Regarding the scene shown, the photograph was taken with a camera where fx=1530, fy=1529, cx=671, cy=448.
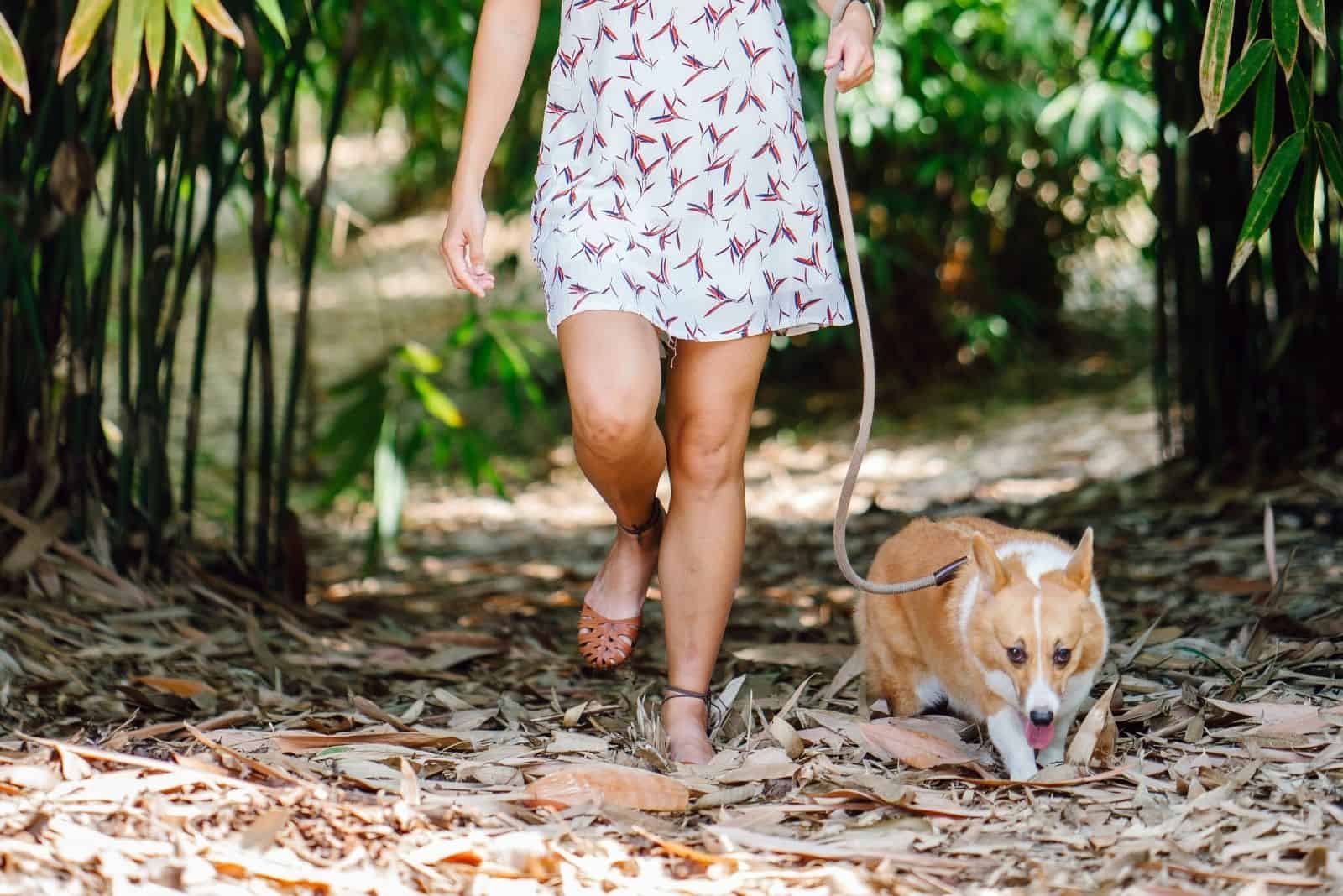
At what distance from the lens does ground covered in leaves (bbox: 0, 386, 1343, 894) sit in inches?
63.2

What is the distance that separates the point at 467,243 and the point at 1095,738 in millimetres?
1003

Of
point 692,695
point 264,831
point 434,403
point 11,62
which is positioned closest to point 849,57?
point 692,695

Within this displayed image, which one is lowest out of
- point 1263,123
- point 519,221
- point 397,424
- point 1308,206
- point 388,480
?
point 388,480

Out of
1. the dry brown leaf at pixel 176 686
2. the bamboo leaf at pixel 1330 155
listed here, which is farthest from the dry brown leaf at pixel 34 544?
the bamboo leaf at pixel 1330 155

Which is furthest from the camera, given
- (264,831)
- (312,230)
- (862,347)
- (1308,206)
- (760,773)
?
(312,230)

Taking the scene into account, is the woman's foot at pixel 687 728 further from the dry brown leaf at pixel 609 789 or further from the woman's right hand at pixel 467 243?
the woman's right hand at pixel 467 243

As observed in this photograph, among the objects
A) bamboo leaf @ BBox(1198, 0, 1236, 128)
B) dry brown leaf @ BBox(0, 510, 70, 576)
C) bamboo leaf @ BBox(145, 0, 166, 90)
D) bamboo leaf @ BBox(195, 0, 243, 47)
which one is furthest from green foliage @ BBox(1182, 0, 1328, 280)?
dry brown leaf @ BBox(0, 510, 70, 576)

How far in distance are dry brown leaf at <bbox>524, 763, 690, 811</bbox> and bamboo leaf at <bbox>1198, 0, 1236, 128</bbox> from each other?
1.08m

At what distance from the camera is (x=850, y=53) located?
194 centimetres

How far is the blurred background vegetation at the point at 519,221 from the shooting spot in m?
2.64

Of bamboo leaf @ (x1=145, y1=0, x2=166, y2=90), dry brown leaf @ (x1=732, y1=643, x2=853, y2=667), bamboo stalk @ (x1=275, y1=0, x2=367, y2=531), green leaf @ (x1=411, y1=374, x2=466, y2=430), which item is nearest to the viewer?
bamboo leaf @ (x1=145, y1=0, x2=166, y2=90)

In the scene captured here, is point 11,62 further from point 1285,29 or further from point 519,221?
point 519,221

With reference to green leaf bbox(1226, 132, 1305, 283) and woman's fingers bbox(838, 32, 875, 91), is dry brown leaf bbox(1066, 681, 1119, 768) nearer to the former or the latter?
green leaf bbox(1226, 132, 1305, 283)

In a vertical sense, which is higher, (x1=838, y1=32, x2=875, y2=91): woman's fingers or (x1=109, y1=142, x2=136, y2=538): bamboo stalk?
(x1=838, y1=32, x2=875, y2=91): woman's fingers
